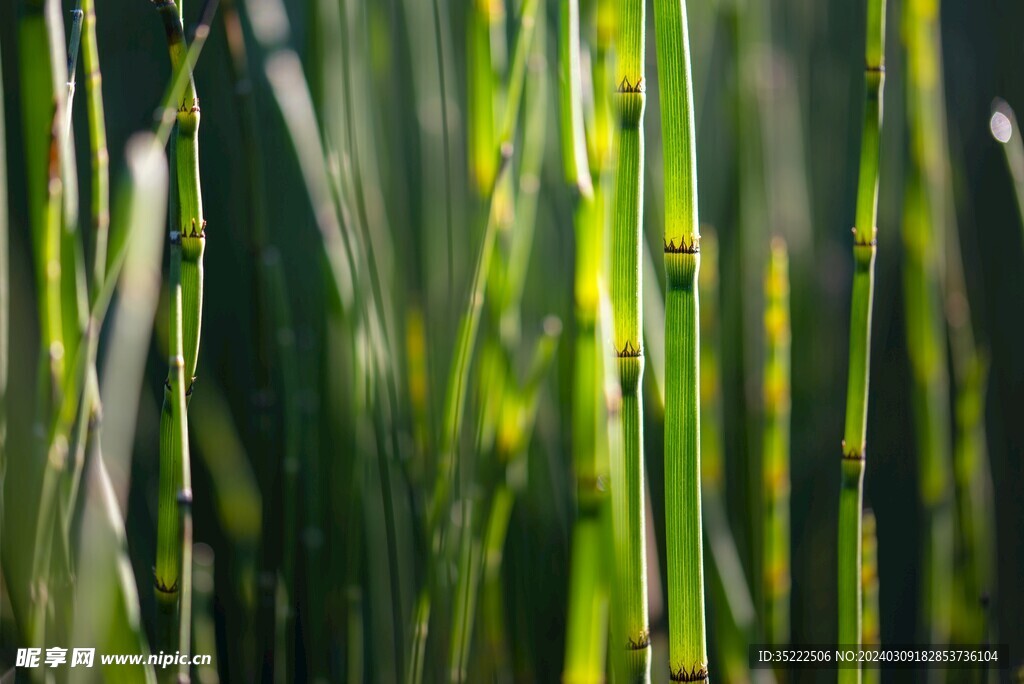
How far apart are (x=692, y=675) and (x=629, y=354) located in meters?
0.15

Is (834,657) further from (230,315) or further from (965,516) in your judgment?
(230,315)

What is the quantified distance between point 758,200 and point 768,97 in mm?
121

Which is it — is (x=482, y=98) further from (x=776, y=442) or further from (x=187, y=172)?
(x=776, y=442)

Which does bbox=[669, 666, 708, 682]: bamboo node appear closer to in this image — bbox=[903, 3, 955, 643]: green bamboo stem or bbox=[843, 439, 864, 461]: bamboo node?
bbox=[843, 439, 864, 461]: bamboo node

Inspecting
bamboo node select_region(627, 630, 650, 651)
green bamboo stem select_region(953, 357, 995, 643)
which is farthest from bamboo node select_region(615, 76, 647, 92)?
green bamboo stem select_region(953, 357, 995, 643)

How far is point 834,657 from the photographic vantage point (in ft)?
2.00

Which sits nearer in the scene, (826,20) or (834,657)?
(834,657)

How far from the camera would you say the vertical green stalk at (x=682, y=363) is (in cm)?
30

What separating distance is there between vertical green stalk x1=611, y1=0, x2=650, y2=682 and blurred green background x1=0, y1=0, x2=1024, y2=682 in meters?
0.19

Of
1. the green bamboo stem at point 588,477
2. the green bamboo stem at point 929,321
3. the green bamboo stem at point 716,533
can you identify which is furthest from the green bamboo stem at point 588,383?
the green bamboo stem at point 929,321

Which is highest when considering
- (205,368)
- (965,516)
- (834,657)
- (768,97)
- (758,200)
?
(768,97)

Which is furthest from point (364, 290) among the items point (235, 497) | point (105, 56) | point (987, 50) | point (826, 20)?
point (987, 50)

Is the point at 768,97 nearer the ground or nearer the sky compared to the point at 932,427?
nearer the sky

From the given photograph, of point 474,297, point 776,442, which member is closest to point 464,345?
point 474,297
